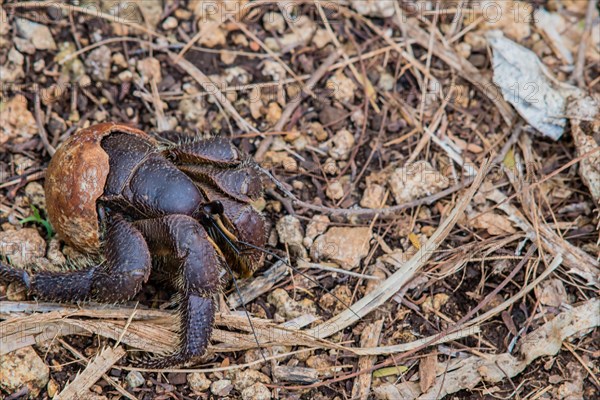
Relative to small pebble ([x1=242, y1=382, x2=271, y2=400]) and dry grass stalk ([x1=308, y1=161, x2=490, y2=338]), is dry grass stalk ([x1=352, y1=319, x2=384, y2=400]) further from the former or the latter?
small pebble ([x1=242, y1=382, x2=271, y2=400])

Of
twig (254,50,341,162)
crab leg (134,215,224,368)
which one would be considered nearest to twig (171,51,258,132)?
twig (254,50,341,162)

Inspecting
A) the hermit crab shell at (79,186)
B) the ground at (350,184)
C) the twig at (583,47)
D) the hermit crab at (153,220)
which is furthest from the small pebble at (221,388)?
the twig at (583,47)

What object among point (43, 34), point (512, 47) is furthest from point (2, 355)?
point (512, 47)

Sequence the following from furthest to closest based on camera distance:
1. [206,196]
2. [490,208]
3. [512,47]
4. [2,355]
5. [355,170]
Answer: [512,47] < [355,170] < [490,208] < [206,196] < [2,355]

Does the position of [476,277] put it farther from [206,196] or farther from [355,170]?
[206,196]

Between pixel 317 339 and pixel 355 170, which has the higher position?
pixel 355 170
